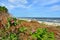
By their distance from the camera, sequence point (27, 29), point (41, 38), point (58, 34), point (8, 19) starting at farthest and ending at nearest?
point (8, 19)
point (58, 34)
point (27, 29)
point (41, 38)

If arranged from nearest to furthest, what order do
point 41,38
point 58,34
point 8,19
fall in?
point 41,38
point 58,34
point 8,19

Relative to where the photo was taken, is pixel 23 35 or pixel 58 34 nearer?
pixel 23 35

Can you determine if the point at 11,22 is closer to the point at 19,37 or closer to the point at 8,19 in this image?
the point at 8,19

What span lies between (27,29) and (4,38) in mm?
1316

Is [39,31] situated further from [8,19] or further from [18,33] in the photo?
[8,19]

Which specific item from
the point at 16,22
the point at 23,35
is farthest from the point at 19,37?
the point at 16,22

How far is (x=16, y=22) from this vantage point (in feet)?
45.8

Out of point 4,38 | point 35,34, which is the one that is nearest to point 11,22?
point 4,38

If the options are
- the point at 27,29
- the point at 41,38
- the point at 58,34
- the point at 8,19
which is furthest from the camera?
the point at 8,19

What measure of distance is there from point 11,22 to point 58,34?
9.69 ft

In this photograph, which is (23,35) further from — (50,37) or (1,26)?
(1,26)

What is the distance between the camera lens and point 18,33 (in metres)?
12.0

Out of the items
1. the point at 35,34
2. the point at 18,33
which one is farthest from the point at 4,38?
the point at 35,34

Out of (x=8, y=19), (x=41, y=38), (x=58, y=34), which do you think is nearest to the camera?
(x=41, y=38)
